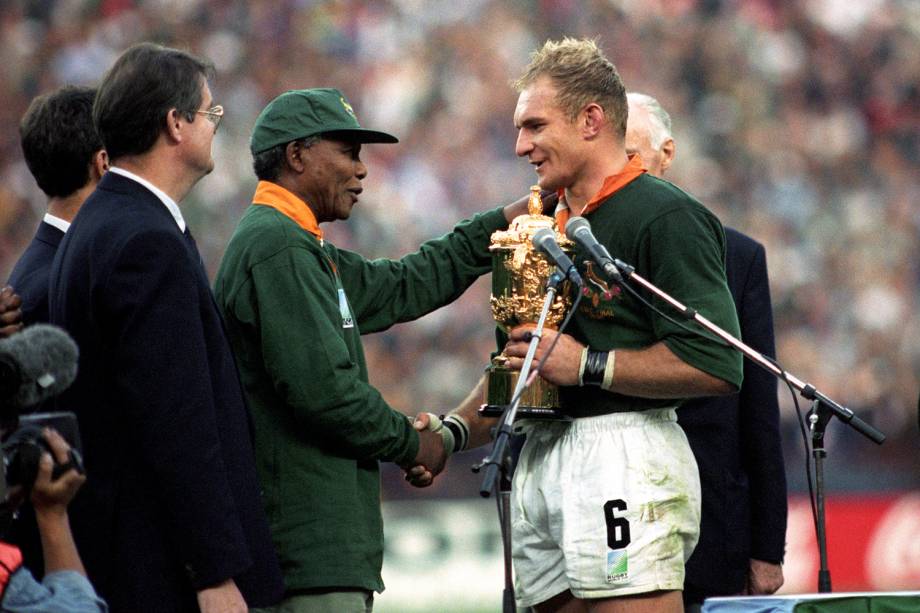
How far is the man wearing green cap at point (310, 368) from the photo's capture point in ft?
11.8

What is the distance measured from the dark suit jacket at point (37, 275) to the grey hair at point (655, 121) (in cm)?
175

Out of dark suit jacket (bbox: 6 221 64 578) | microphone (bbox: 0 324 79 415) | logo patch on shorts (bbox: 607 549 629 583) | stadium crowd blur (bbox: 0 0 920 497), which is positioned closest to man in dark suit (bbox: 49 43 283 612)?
dark suit jacket (bbox: 6 221 64 578)

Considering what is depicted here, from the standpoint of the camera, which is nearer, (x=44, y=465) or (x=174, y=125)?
(x=44, y=465)

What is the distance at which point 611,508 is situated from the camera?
341cm

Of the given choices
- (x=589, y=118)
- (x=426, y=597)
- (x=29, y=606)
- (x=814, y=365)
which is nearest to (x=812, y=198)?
(x=814, y=365)

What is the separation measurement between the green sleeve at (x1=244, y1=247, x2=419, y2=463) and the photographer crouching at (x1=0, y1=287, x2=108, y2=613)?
81 centimetres

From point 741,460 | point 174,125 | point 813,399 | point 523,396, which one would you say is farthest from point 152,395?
point 741,460

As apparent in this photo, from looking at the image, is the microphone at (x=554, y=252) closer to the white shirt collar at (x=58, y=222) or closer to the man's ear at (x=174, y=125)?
the man's ear at (x=174, y=125)

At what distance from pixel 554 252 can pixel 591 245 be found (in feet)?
0.28

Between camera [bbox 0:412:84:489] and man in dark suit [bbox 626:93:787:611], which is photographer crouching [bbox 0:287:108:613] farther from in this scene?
man in dark suit [bbox 626:93:787:611]

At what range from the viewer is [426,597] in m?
8.23

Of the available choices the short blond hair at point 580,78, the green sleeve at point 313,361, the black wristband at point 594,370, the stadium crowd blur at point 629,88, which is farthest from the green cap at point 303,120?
the stadium crowd blur at point 629,88

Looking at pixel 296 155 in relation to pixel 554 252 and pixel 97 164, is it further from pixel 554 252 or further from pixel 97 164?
pixel 554 252

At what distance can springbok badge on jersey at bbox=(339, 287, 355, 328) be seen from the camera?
12.5 ft
